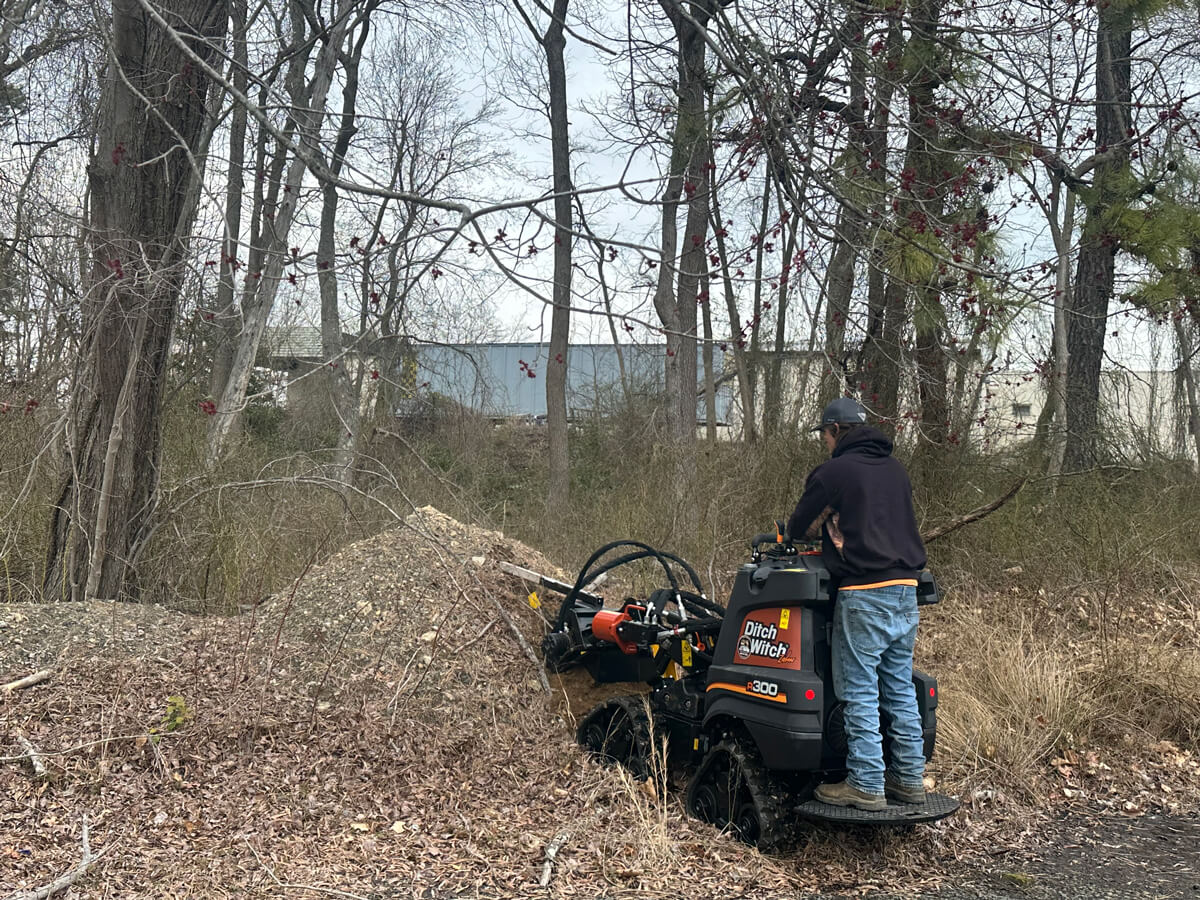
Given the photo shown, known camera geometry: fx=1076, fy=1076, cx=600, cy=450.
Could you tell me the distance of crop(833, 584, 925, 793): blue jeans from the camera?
450 centimetres

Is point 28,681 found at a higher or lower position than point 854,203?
lower

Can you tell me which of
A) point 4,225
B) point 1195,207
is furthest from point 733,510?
point 4,225

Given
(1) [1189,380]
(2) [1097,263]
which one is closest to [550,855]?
(2) [1097,263]

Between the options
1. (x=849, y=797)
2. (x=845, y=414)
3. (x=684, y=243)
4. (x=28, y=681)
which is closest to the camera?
(x=849, y=797)

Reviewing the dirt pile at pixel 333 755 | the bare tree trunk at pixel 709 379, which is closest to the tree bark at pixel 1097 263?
the bare tree trunk at pixel 709 379

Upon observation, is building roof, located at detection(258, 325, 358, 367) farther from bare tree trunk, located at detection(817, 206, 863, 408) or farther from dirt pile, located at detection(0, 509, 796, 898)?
dirt pile, located at detection(0, 509, 796, 898)

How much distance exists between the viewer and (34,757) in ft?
16.8

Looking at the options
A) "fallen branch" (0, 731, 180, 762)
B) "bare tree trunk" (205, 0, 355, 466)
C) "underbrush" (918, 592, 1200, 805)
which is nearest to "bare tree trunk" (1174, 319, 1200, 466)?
"underbrush" (918, 592, 1200, 805)

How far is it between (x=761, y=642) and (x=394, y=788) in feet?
6.43

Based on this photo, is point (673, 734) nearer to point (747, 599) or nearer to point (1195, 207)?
point (747, 599)

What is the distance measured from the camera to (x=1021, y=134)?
6.66 meters

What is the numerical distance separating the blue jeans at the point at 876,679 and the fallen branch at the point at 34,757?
3.70 metres

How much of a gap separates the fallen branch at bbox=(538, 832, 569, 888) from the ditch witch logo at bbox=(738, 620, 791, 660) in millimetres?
1132

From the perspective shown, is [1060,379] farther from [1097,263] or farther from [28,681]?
[28,681]
